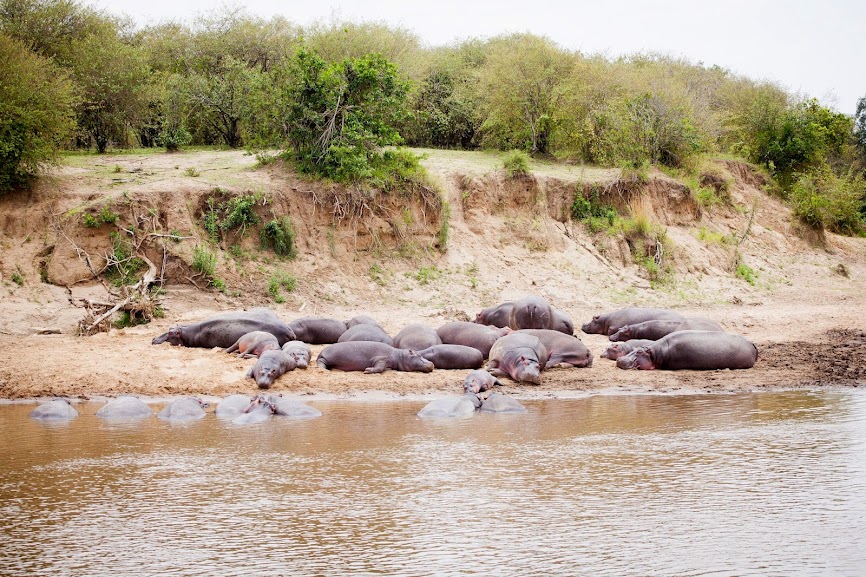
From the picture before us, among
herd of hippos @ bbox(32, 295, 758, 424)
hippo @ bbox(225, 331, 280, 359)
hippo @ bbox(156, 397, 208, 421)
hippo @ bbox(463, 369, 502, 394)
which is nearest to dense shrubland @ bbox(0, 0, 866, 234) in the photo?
herd of hippos @ bbox(32, 295, 758, 424)

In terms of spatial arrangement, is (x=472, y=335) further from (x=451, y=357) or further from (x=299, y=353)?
(x=299, y=353)

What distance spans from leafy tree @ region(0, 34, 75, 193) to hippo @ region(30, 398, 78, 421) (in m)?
8.92

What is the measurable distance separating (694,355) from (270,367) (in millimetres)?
6202

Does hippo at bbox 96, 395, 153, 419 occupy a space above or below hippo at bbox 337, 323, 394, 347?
below

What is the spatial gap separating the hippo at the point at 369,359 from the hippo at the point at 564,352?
1.93 metres

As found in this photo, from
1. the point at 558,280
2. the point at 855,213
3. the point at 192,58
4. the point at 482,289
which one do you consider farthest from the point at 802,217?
the point at 192,58

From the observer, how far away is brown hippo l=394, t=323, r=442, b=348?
523 inches

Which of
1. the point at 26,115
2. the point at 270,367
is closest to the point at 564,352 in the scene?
the point at 270,367

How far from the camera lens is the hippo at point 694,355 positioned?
42.7 feet

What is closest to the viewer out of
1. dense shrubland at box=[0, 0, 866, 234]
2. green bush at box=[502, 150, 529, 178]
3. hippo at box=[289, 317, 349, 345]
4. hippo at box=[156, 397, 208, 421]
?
hippo at box=[156, 397, 208, 421]

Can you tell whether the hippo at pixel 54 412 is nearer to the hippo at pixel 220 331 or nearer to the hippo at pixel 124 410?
the hippo at pixel 124 410

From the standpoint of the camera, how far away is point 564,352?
13.2m

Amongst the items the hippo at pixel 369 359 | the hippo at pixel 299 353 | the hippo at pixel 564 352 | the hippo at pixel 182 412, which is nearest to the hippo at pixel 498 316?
the hippo at pixel 564 352

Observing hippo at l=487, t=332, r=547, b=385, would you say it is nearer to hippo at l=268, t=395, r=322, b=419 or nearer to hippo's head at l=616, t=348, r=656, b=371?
hippo's head at l=616, t=348, r=656, b=371
